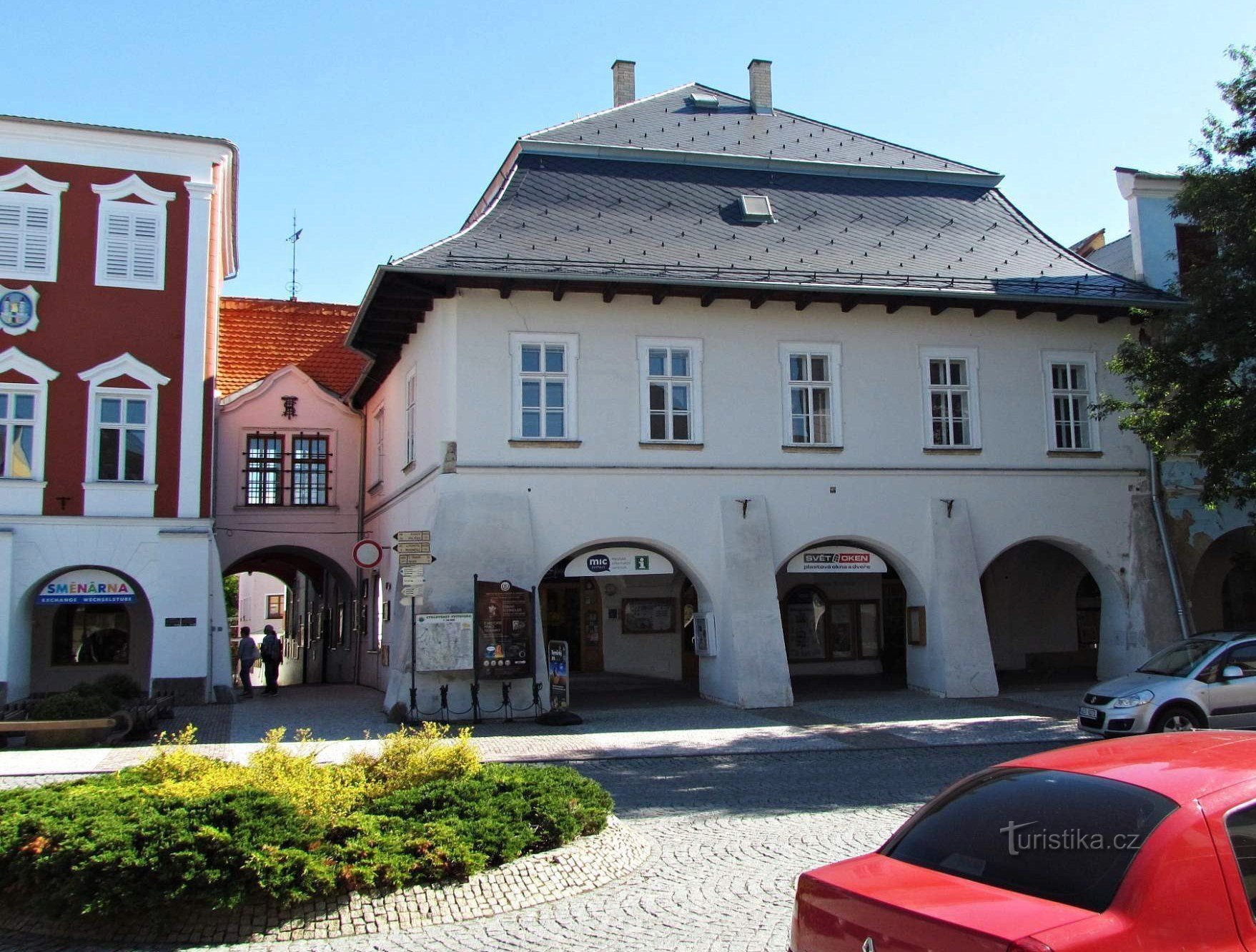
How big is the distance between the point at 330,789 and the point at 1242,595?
24139 mm

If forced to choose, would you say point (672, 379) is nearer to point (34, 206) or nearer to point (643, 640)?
point (643, 640)

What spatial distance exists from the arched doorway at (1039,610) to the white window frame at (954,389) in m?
5.23

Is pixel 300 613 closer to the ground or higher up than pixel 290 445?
closer to the ground

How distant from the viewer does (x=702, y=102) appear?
25.5 meters

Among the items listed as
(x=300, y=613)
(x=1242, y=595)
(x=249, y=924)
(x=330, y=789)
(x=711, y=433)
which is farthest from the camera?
(x=300, y=613)

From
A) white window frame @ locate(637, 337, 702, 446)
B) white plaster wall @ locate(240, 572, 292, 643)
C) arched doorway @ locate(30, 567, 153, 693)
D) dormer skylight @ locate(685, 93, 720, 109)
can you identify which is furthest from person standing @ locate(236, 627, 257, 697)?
white plaster wall @ locate(240, 572, 292, 643)

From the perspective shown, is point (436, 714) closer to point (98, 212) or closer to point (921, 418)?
point (921, 418)

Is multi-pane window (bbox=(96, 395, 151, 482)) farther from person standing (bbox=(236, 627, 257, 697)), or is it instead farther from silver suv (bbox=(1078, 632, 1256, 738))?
silver suv (bbox=(1078, 632, 1256, 738))

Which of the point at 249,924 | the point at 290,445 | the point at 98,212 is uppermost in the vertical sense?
the point at 98,212

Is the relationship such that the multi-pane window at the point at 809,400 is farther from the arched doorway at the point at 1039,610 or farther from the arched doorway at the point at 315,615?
the arched doorway at the point at 315,615

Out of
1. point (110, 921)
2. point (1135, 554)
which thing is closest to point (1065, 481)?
point (1135, 554)

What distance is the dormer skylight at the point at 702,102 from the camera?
25.4 m

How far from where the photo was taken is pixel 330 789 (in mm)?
7551

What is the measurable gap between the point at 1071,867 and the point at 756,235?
730 inches
